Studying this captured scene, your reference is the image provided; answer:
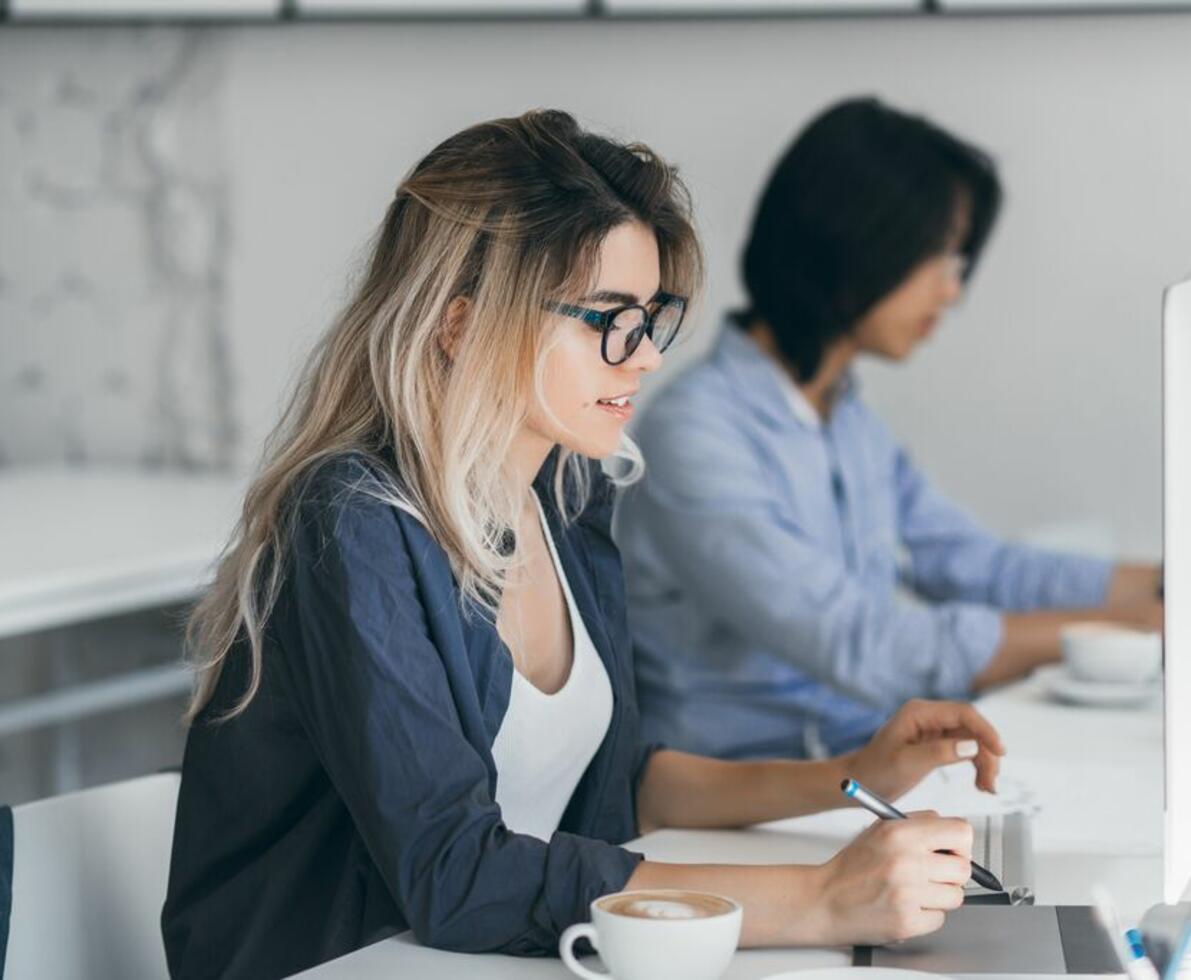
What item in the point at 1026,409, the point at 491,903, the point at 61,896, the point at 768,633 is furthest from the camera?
the point at 1026,409

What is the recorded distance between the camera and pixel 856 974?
1.05m

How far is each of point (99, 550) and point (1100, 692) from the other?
1418 mm

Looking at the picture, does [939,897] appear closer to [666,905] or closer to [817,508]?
[666,905]

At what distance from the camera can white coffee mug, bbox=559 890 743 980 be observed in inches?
39.9

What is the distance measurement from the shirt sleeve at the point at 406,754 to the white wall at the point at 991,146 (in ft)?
5.24

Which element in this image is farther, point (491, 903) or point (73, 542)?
point (73, 542)

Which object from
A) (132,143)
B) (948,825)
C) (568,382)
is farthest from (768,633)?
(132,143)

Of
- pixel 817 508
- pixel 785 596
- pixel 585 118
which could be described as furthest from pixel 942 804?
pixel 585 118

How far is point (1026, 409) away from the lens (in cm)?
300

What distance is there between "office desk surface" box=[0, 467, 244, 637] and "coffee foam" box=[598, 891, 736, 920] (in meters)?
1.33

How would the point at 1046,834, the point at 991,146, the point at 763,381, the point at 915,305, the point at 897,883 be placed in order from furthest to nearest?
the point at 991,146 → the point at 915,305 → the point at 763,381 → the point at 1046,834 → the point at 897,883

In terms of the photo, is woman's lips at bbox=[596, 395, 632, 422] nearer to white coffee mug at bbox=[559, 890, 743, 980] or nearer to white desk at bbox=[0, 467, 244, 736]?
white coffee mug at bbox=[559, 890, 743, 980]

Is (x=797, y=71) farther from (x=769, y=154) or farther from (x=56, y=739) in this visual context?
(x=56, y=739)

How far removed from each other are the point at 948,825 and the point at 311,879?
46 cm
